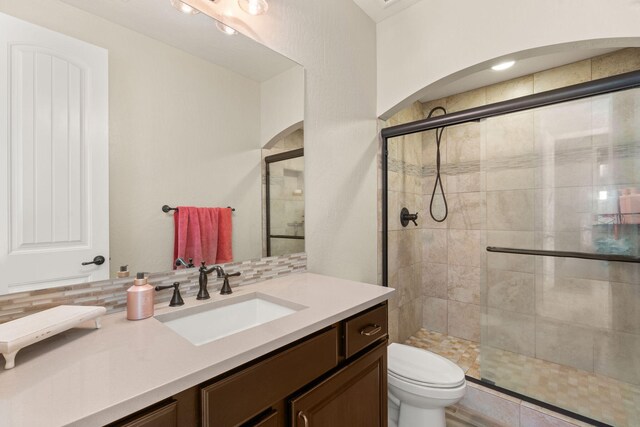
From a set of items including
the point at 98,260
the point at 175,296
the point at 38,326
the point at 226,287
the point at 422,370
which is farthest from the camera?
the point at 422,370

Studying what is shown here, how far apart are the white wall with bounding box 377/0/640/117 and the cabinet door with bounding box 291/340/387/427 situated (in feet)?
5.51

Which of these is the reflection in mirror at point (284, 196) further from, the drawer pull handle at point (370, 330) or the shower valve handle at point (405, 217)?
the shower valve handle at point (405, 217)

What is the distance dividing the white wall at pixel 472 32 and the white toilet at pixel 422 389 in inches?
66.2

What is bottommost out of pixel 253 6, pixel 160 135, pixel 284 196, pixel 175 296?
pixel 175 296

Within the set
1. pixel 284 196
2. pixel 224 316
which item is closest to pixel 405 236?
pixel 284 196

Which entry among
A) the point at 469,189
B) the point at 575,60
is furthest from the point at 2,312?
the point at 575,60

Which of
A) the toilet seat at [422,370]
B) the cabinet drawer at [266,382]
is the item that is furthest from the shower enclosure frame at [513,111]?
the cabinet drawer at [266,382]

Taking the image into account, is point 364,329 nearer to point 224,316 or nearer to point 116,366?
point 224,316

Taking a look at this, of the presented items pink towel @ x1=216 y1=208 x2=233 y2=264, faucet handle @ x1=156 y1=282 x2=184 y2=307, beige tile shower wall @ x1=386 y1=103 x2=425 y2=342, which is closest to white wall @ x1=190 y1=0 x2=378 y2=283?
beige tile shower wall @ x1=386 y1=103 x2=425 y2=342

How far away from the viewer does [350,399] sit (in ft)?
3.29

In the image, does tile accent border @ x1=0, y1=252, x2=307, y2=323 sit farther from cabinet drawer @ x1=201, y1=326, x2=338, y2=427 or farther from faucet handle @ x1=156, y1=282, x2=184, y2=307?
cabinet drawer @ x1=201, y1=326, x2=338, y2=427

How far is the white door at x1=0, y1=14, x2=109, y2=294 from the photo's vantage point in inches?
29.5

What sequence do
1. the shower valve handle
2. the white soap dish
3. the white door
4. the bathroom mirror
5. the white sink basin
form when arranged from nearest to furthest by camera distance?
the white soap dish
the white door
the bathroom mirror
the white sink basin
the shower valve handle

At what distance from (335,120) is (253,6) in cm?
72
